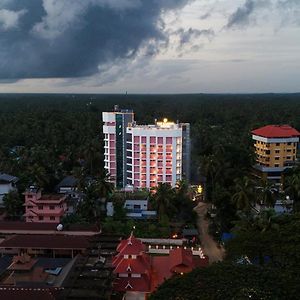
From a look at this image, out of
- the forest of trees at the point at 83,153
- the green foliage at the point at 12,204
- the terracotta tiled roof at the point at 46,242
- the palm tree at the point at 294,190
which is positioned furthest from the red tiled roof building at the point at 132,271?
the palm tree at the point at 294,190

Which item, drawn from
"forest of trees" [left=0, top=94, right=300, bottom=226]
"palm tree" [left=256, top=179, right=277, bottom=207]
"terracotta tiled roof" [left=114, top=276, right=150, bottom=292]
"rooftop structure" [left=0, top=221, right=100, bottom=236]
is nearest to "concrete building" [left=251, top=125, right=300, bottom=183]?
"forest of trees" [left=0, top=94, right=300, bottom=226]

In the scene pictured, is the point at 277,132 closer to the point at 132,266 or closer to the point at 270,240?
the point at 270,240

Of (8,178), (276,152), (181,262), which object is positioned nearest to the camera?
(181,262)

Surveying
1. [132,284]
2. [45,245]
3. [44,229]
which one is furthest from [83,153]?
[132,284]

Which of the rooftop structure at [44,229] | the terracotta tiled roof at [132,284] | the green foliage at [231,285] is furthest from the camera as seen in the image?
the rooftop structure at [44,229]

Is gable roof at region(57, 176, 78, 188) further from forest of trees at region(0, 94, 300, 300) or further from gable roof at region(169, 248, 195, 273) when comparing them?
gable roof at region(169, 248, 195, 273)

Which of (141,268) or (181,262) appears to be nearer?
(141,268)

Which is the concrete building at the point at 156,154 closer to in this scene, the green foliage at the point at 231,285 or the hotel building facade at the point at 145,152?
the hotel building facade at the point at 145,152
